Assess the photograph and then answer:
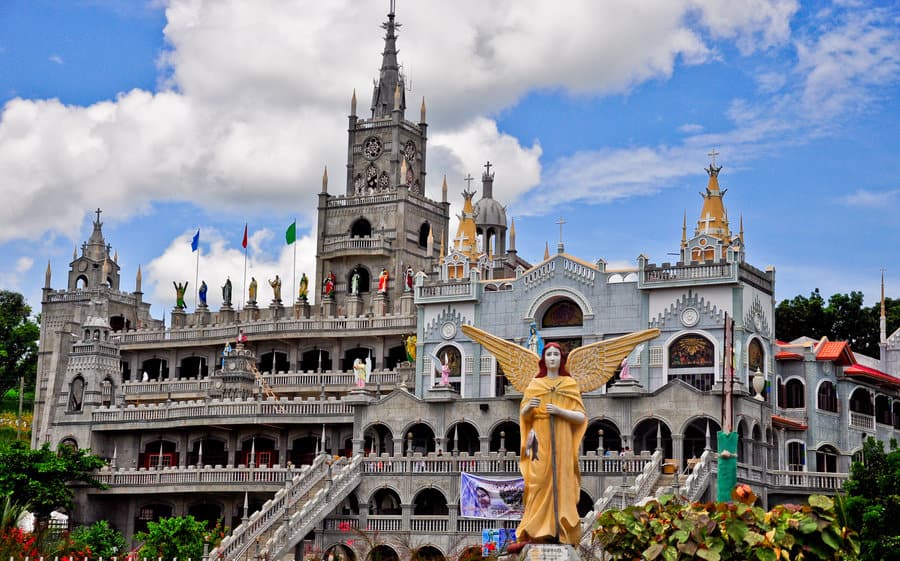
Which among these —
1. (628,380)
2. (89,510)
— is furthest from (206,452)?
(628,380)

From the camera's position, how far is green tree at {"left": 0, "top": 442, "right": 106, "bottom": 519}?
58.6 metres

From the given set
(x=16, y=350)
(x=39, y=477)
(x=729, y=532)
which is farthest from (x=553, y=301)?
(x=16, y=350)

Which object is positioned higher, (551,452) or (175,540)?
(551,452)

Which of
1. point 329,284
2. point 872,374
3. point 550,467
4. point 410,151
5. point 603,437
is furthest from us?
point 410,151

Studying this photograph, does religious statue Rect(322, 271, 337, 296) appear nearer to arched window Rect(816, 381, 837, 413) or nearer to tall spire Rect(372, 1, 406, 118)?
tall spire Rect(372, 1, 406, 118)

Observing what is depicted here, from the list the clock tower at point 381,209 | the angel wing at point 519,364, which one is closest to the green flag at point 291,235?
the clock tower at point 381,209

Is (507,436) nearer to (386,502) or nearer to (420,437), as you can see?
(420,437)

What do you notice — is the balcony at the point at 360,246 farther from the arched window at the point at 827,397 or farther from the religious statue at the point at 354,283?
the arched window at the point at 827,397

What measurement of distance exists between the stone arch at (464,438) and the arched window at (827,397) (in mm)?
15299

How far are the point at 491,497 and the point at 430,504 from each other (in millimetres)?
5946

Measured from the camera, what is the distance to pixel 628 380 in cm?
5378

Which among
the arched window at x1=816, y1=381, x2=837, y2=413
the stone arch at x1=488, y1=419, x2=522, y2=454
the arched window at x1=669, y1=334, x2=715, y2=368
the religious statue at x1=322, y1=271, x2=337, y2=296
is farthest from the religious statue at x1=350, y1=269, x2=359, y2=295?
the arched window at x1=816, y1=381, x2=837, y2=413

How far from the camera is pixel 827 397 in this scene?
195 feet

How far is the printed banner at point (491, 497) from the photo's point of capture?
49.5 m
